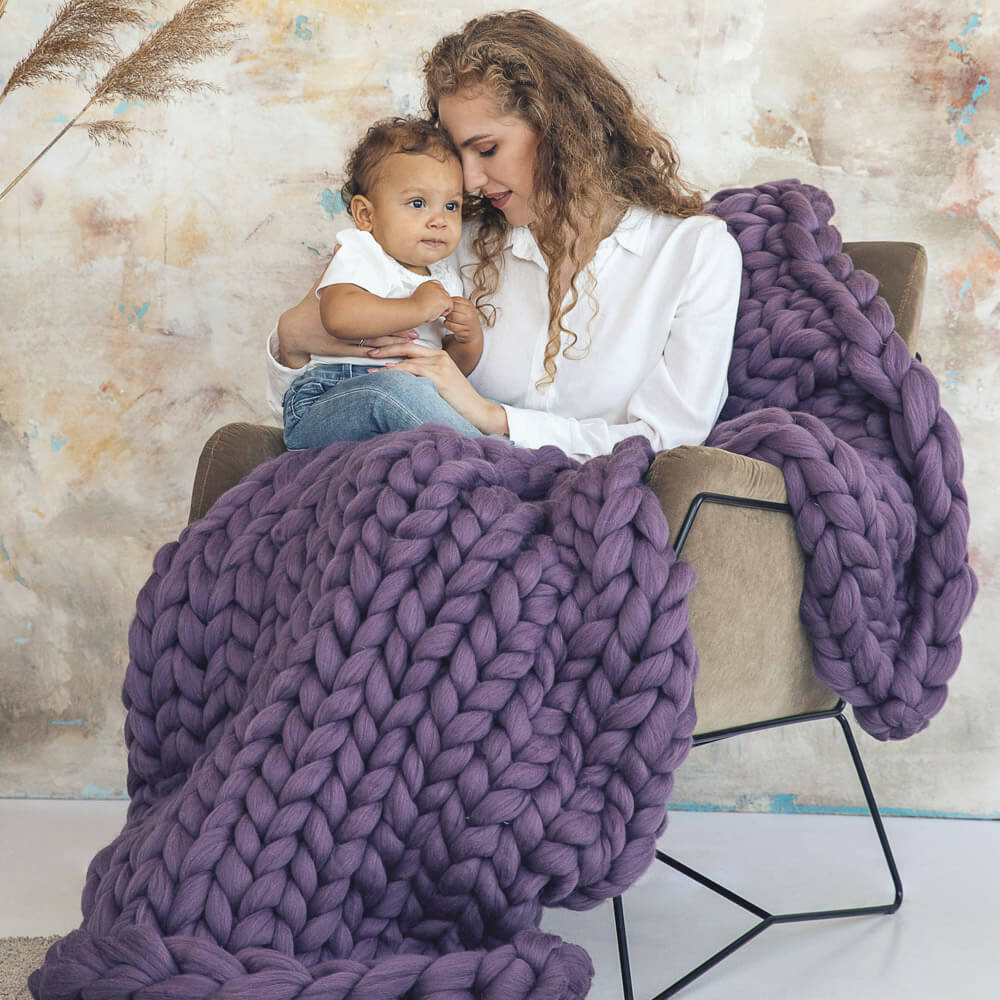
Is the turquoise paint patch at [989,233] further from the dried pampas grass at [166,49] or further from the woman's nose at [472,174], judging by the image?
the dried pampas grass at [166,49]

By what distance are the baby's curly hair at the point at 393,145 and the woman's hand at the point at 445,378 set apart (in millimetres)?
240

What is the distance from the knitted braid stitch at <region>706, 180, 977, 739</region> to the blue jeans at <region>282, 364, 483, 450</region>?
31 cm

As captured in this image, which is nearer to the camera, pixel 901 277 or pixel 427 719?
pixel 427 719

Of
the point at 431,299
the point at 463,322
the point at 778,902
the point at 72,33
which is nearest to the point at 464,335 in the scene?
the point at 463,322

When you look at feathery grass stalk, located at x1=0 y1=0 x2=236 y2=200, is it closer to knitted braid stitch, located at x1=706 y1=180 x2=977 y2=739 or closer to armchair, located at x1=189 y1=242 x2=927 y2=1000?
knitted braid stitch, located at x1=706 y1=180 x2=977 y2=739

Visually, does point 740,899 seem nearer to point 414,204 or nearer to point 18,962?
point 18,962

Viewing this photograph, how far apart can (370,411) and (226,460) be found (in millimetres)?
226

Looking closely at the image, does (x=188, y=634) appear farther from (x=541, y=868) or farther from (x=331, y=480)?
(x=541, y=868)

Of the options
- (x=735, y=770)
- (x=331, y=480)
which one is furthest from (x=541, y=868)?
(x=735, y=770)

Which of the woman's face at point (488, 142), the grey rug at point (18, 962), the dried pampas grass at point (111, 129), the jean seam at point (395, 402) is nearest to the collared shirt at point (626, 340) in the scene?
the woman's face at point (488, 142)

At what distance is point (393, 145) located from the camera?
1.38 metres

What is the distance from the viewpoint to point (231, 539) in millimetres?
1048

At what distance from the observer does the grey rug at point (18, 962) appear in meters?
1.04

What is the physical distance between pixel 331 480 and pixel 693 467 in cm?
35
